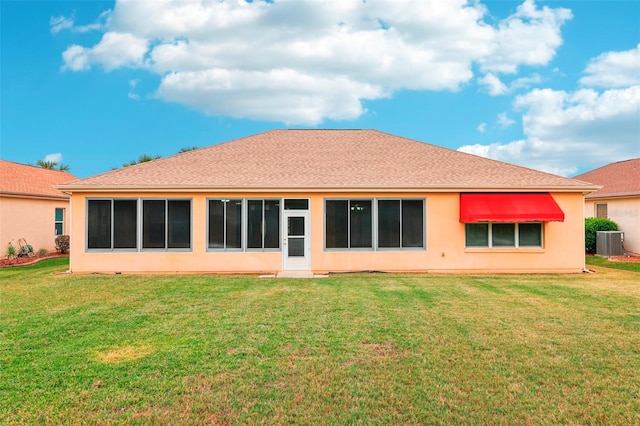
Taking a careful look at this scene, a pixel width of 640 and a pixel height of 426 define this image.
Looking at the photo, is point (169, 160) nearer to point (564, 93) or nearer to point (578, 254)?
point (578, 254)

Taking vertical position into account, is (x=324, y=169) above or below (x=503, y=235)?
above

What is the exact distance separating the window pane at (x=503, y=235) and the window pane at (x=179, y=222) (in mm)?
11724

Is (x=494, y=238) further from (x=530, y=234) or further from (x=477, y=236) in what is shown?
(x=530, y=234)

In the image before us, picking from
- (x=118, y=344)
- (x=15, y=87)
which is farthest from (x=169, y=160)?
(x=15, y=87)

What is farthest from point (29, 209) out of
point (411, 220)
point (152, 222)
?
point (411, 220)

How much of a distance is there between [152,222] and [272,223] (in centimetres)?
451

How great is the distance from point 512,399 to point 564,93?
2098 cm

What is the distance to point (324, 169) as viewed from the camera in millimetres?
15977

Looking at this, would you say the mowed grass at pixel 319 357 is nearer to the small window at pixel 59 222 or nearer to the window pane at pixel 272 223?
the window pane at pixel 272 223

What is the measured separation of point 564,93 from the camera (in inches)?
805

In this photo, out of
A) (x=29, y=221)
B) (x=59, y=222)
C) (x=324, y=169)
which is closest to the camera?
(x=324, y=169)

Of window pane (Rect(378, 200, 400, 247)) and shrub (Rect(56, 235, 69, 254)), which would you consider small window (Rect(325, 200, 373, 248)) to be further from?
shrub (Rect(56, 235, 69, 254))

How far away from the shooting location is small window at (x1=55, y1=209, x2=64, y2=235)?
23175 millimetres

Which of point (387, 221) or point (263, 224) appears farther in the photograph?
point (387, 221)
